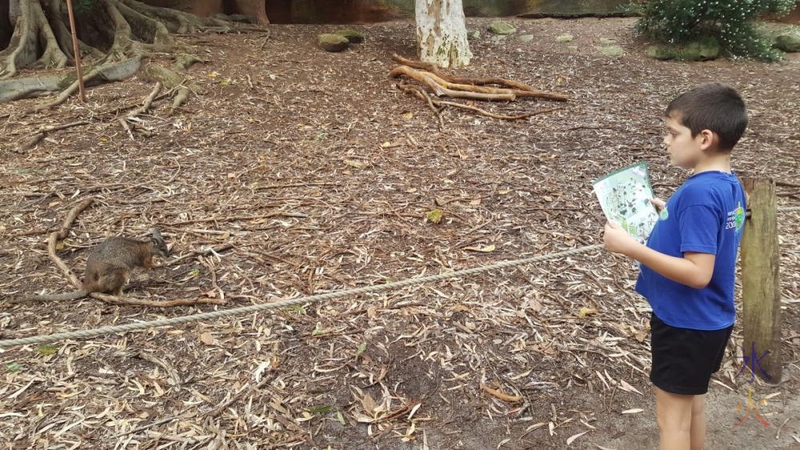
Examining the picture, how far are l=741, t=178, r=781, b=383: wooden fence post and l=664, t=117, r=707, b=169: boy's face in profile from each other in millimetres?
1293

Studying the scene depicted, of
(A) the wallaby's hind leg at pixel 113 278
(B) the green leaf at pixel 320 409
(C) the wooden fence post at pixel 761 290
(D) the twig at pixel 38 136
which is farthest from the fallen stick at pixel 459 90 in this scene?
(B) the green leaf at pixel 320 409

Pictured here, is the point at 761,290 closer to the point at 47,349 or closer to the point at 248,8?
the point at 47,349

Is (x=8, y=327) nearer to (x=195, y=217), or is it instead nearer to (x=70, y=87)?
(x=195, y=217)

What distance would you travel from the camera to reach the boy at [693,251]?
6.21 ft

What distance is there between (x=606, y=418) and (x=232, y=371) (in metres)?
2.10

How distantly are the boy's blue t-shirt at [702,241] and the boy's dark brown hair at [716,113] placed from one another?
0.14 meters

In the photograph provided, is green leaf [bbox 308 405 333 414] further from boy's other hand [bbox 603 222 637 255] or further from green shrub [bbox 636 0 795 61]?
green shrub [bbox 636 0 795 61]

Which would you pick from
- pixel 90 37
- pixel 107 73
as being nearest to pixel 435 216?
pixel 107 73

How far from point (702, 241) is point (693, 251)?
4cm

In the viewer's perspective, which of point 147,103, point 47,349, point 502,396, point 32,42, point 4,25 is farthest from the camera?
point 4,25

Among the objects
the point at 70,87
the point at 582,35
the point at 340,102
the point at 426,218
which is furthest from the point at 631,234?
the point at 582,35

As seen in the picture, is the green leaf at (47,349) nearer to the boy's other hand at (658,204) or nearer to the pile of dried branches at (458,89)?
the boy's other hand at (658,204)

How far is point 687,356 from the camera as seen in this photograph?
2084mm

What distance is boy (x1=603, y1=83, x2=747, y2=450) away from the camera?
189cm
